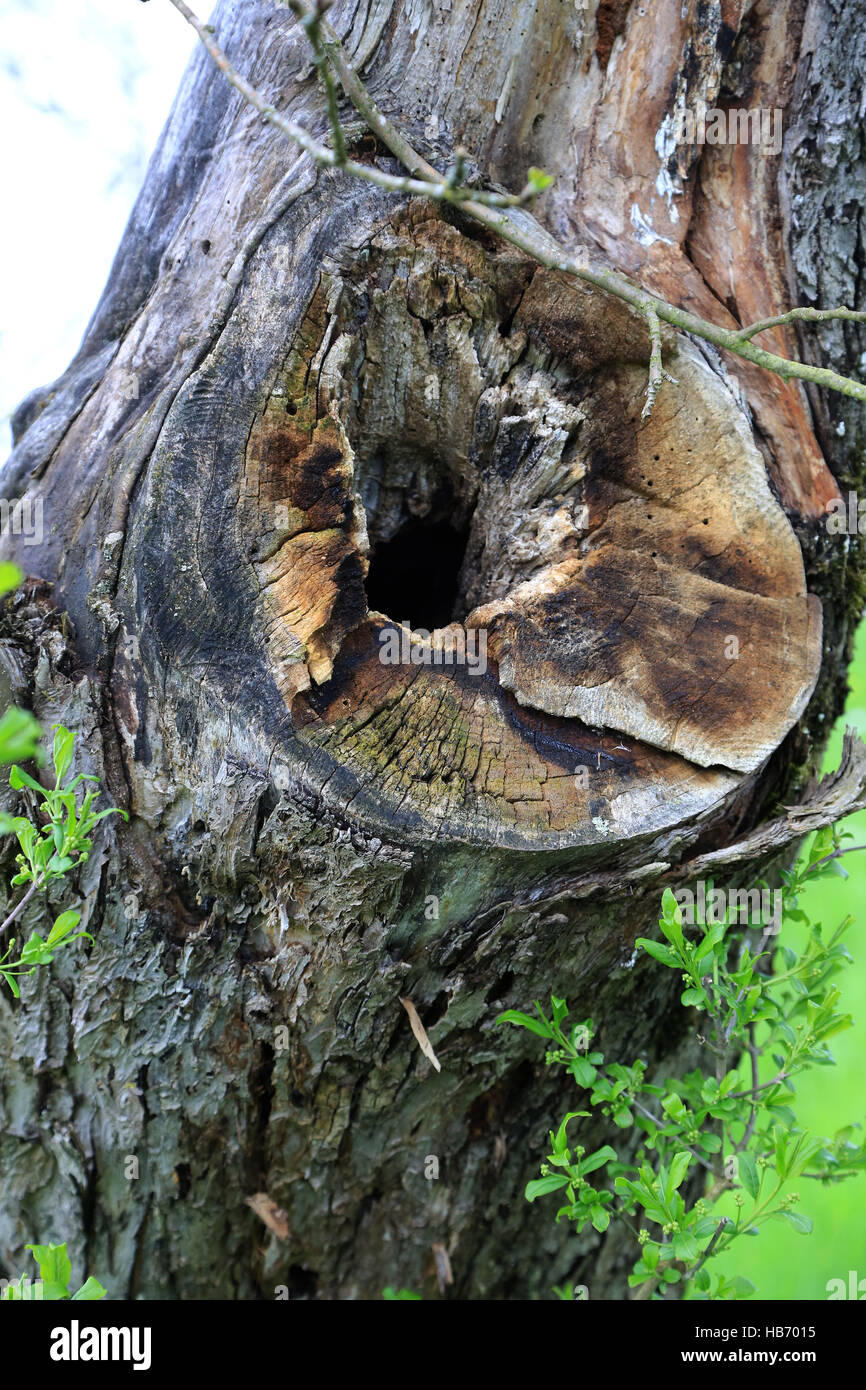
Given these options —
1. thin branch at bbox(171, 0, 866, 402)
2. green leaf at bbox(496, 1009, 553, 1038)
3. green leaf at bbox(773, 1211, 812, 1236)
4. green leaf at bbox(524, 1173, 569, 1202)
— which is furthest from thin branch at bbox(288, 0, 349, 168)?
green leaf at bbox(773, 1211, 812, 1236)

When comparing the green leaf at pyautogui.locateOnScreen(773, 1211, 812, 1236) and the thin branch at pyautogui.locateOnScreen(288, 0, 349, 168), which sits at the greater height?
the thin branch at pyautogui.locateOnScreen(288, 0, 349, 168)

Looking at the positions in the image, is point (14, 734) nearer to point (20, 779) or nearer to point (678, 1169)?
point (20, 779)

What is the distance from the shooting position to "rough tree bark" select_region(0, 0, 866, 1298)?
57.1 inches

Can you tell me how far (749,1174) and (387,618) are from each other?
1.01 meters

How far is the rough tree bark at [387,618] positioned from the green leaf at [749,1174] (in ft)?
1.14

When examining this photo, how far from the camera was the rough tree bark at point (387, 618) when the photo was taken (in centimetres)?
145

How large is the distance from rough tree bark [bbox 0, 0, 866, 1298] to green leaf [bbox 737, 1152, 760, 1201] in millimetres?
349

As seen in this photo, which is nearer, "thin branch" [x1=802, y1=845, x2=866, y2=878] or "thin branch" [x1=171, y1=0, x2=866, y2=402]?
"thin branch" [x1=171, y1=0, x2=866, y2=402]

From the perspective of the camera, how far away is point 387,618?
154 centimetres

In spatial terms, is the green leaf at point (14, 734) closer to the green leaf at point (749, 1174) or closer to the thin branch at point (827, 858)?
the green leaf at point (749, 1174)

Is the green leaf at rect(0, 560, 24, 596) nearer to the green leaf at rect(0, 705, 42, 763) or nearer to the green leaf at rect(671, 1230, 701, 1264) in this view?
the green leaf at rect(0, 705, 42, 763)

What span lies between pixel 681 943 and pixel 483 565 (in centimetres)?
80

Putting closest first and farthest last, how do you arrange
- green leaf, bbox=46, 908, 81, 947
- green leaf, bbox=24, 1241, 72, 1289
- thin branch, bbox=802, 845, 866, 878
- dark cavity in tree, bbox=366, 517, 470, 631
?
green leaf, bbox=24, 1241, 72, 1289, green leaf, bbox=46, 908, 81, 947, thin branch, bbox=802, 845, 866, 878, dark cavity in tree, bbox=366, 517, 470, 631

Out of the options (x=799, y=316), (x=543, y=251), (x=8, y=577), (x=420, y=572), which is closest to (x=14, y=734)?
(x=8, y=577)
